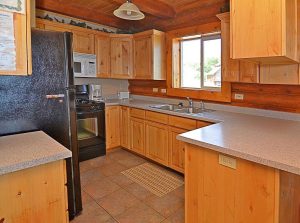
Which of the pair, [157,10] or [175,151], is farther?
[157,10]

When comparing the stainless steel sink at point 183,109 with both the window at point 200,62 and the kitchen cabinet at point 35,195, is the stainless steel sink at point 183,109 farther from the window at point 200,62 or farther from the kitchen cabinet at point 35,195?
the kitchen cabinet at point 35,195

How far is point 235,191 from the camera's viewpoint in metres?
1.46

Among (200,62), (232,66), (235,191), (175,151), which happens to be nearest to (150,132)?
(175,151)

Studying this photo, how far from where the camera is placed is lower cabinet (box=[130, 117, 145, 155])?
352 cm

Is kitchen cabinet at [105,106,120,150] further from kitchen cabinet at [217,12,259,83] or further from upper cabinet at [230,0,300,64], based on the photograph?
upper cabinet at [230,0,300,64]

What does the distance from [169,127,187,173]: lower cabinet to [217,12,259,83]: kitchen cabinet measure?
90cm

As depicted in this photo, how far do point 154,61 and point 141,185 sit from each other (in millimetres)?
1953

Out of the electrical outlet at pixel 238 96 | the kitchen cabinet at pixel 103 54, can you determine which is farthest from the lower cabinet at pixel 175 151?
the kitchen cabinet at pixel 103 54

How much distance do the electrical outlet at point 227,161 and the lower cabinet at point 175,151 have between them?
1.33 metres

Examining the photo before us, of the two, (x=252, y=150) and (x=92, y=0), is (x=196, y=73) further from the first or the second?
(x=252, y=150)

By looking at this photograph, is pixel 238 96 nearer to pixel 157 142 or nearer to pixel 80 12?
pixel 157 142

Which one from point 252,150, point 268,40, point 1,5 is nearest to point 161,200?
point 252,150

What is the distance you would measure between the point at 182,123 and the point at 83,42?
218 cm

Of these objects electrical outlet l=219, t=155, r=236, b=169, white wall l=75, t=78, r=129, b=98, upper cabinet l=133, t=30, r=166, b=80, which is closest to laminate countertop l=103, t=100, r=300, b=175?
electrical outlet l=219, t=155, r=236, b=169
